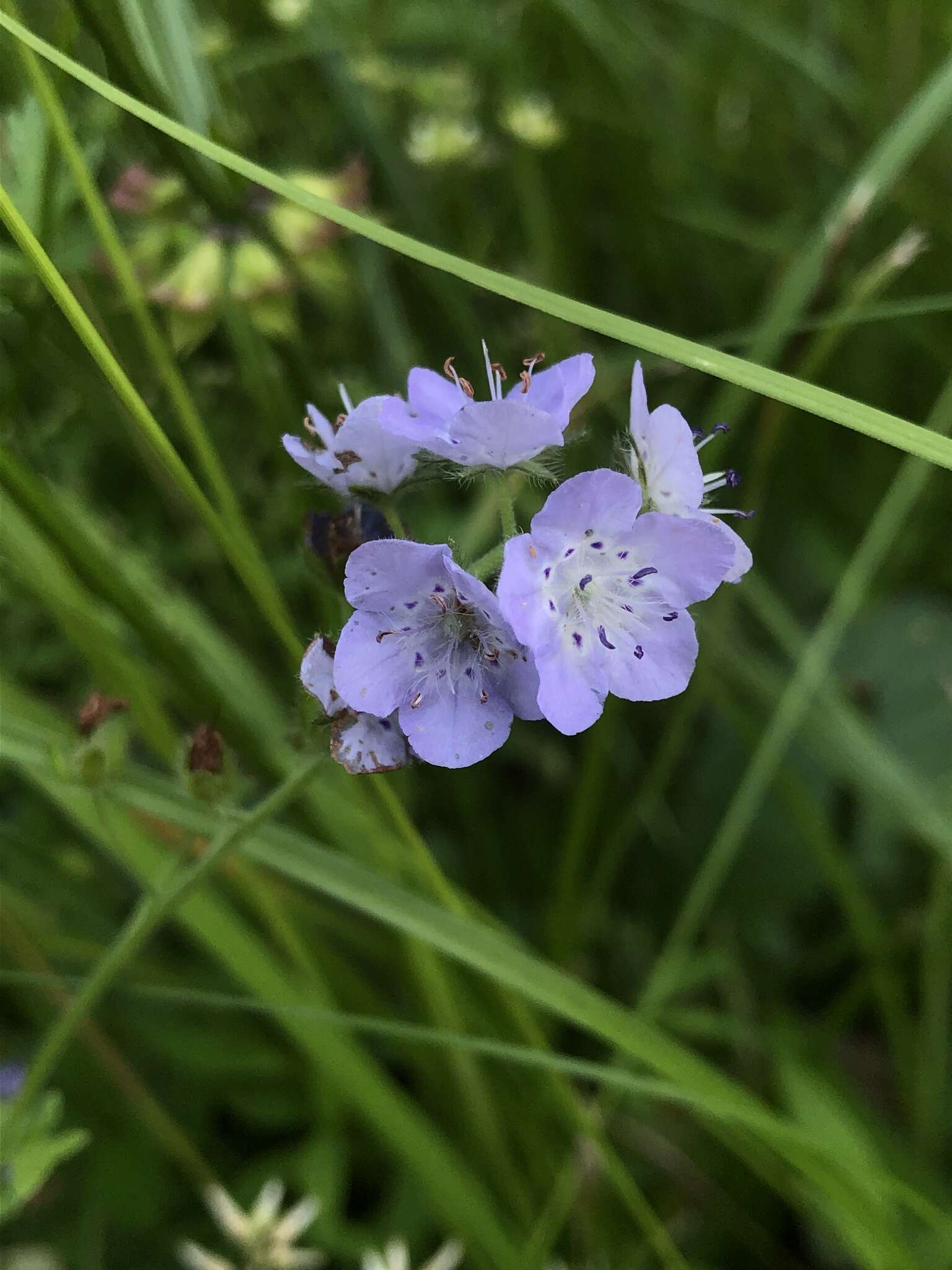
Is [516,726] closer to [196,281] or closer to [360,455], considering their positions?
[196,281]

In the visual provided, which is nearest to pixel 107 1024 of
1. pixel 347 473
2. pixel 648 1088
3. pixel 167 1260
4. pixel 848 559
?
pixel 167 1260

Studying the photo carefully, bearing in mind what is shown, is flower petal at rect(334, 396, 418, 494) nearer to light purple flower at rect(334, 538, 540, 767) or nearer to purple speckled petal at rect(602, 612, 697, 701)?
light purple flower at rect(334, 538, 540, 767)

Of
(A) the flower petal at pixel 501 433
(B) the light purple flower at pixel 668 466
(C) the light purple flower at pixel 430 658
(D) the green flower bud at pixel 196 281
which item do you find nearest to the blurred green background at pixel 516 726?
(D) the green flower bud at pixel 196 281

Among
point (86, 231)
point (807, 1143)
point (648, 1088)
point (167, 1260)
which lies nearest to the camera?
point (648, 1088)

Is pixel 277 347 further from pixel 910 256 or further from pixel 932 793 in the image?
pixel 932 793

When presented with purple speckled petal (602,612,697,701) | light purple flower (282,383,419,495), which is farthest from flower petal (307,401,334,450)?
purple speckled petal (602,612,697,701)

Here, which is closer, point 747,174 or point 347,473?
point 347,473
